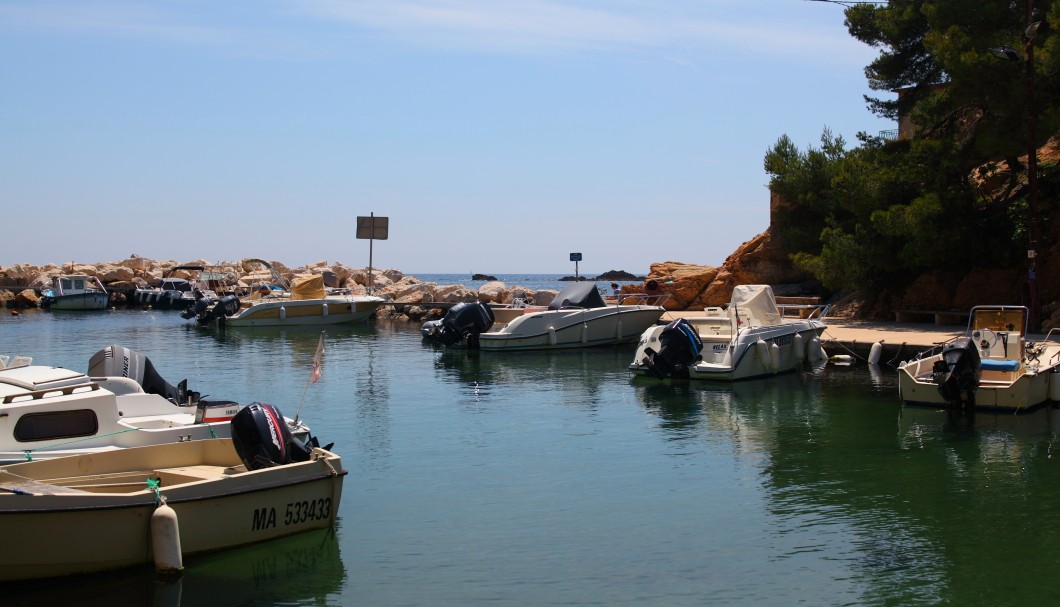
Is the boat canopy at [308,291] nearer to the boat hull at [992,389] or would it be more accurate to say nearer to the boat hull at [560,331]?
the boat hull at [560,331]

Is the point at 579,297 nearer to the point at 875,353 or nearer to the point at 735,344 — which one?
the point at 735,344

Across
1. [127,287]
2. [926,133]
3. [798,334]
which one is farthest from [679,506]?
[127,287]

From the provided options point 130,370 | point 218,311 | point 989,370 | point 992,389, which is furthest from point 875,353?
point 218,311

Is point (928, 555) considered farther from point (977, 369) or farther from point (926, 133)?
point (926, 133)

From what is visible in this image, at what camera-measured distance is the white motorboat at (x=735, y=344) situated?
79.5 feet

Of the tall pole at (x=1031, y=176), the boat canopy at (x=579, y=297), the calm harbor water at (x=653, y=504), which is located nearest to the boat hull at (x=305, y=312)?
the boat canopy at (x=579, y=297)

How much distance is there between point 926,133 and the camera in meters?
30.6

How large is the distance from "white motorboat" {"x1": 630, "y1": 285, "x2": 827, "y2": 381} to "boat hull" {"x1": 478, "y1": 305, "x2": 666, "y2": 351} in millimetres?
7117

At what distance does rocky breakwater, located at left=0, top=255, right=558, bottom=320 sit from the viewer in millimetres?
53375

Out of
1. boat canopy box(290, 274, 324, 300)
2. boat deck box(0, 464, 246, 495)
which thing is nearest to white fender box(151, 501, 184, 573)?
boat deck box(0, 464, 246, 495)

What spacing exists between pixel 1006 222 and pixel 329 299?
98.5 feet

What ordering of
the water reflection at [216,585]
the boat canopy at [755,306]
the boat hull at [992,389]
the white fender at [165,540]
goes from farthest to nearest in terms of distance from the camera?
the boat canopy at [755,306] < the boat hull at [992,389] < the white fender at [165,540] < the water reflection at [216,585]

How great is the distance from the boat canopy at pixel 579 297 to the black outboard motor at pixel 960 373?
1609 centimetres

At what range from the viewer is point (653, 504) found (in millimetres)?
12875
